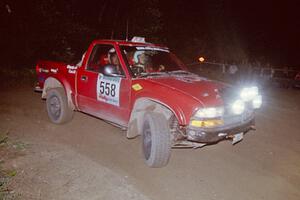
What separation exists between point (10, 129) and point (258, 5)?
2354 cm

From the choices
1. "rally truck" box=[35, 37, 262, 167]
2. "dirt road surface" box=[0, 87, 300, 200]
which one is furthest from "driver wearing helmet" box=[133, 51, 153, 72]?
"dirt road surface" box=[0, 87, 300, 200]

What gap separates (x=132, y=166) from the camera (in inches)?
187

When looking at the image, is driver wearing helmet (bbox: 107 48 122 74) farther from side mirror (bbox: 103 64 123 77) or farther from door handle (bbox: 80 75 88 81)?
side mirror (bbox: 103 64 123 77)

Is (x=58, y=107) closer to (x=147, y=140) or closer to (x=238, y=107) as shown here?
(x=147, y=140)

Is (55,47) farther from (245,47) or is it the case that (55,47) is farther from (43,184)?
(245,47)

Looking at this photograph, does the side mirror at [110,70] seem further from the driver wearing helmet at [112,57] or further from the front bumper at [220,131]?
the front bumper at [220,131]

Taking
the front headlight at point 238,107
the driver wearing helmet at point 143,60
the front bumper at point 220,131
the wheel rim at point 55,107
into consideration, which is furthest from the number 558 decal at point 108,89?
the front headlight at point 238,107

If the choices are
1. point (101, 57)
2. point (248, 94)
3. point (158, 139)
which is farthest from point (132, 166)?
point (101, 57)

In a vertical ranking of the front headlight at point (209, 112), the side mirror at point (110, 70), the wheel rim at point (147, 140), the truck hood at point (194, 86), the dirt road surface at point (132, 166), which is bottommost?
the dirt road surface at point (132, 166)

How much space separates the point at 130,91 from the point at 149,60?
41.2 inches

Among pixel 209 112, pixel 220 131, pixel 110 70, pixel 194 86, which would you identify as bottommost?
pixel 220 131

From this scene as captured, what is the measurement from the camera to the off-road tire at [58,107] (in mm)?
6303

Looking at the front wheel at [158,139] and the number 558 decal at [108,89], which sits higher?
the number 558 decal at [108,89]

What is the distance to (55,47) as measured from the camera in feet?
53.1
